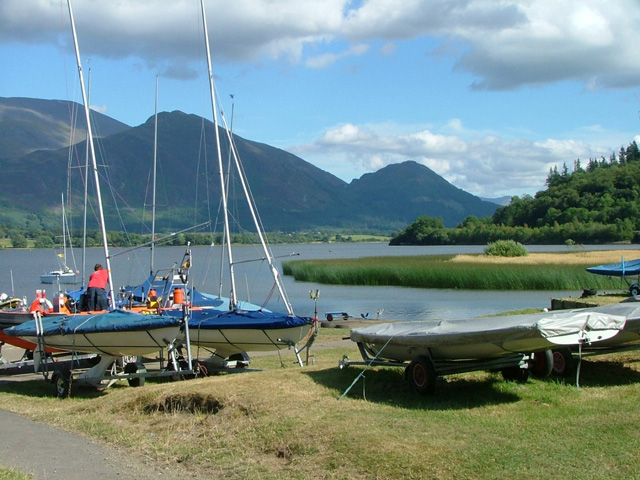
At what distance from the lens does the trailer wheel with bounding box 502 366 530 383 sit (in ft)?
38.4

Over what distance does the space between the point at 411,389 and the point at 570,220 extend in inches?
6861

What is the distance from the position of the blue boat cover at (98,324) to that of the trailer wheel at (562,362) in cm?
651

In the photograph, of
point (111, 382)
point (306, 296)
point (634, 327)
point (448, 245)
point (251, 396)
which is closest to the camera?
point (251, 396)

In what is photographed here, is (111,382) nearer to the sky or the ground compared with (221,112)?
nearer to the ground

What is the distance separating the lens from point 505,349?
35.5ft

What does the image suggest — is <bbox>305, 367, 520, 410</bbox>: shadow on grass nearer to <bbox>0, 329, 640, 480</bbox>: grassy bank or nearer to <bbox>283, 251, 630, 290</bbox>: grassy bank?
<bbox>0, 329, 640, 480</bbox>: grassy bank

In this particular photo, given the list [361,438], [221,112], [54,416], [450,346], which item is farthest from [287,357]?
[221,112]

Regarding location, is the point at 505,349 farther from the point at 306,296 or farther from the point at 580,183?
the point at 580,183

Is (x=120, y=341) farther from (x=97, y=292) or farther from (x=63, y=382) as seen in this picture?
(x=97, y=292)

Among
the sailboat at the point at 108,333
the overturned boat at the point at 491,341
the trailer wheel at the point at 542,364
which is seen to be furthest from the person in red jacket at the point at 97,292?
the trailer wheel at the point at 542,364

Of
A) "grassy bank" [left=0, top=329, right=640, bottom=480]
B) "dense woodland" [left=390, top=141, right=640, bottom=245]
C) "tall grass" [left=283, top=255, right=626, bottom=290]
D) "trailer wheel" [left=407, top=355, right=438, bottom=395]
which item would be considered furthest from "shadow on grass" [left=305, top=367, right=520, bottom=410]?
"dense woodland" [left=390, top=141, right=640, bottom=245]

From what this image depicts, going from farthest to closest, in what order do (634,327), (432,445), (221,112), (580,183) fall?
(580,183), (221,112), (634,327), (432,445)

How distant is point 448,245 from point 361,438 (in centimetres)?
17362

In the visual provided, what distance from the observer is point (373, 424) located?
32.0 ft
